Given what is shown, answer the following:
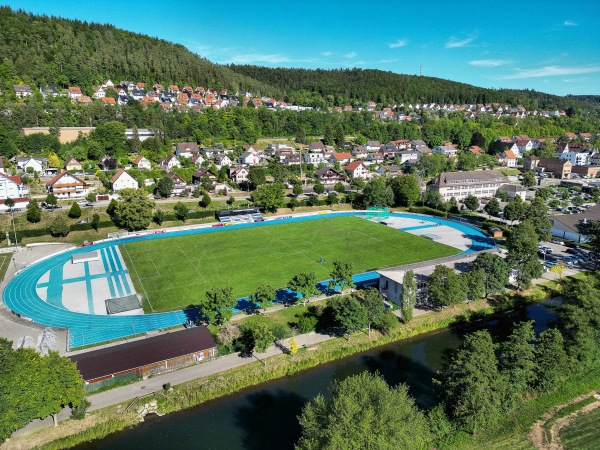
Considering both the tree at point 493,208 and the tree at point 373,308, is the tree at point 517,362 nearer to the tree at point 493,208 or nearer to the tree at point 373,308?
the tree at point 373,308

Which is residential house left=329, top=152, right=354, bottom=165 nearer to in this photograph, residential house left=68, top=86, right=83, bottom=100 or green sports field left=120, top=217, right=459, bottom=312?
green sports field left=120, top=217, right=459, bottom=312

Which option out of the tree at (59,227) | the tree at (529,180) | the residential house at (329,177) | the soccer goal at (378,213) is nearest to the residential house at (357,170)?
the residential house at (329,177)

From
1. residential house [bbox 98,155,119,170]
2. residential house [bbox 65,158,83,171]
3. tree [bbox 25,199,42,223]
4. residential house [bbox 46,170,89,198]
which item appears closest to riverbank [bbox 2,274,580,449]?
tree [bbox 25,199,42,223]

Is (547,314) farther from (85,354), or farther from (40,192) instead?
(40,192)

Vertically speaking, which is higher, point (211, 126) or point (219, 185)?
point (211, 126)

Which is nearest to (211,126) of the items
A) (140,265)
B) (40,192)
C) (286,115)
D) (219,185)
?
(286,115)

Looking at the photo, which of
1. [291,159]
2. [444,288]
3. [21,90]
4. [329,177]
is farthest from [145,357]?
[21,90]

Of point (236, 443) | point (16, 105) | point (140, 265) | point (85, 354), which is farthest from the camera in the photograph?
point (16, 105)
